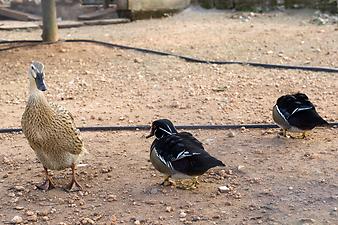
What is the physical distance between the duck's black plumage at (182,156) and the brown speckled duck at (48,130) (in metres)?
0.59

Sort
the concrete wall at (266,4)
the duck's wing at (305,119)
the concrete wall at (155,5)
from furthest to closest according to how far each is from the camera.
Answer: the concrete wall at (155,5)
the concrete wall at (266,4)
the duck's wing at (305,119)

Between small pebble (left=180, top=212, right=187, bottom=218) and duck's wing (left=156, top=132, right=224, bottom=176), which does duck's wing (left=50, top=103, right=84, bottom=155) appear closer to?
duck's wing (left=156, top=132, right=224, bottom=176)

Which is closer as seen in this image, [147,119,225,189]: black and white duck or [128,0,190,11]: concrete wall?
[147,119,225,189]: black and white duck

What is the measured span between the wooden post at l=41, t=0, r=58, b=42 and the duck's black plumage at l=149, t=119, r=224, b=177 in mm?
5183

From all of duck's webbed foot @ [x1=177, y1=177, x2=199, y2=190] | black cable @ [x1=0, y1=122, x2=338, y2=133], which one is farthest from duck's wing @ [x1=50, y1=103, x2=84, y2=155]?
black cable @ [x1=0, y1=122, x2=338, y2=133]

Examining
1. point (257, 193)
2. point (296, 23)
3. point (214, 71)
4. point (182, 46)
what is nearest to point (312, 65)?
point (214, 71)

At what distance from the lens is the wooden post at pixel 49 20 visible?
962 centimetres

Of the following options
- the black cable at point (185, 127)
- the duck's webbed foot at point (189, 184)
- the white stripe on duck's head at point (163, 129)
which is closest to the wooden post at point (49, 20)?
the black cable at point (185, 127)

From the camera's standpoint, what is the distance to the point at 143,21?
12.6 metres

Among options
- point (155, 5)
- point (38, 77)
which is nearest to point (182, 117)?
point (38, 77)

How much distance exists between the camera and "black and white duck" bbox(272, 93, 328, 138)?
219 inches

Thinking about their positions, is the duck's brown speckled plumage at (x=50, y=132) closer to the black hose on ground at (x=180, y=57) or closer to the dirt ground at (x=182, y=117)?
the dirt ground at (x=182, y=117)

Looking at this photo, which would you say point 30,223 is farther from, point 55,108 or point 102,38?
point 102,38

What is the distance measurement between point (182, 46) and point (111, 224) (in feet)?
19.1
